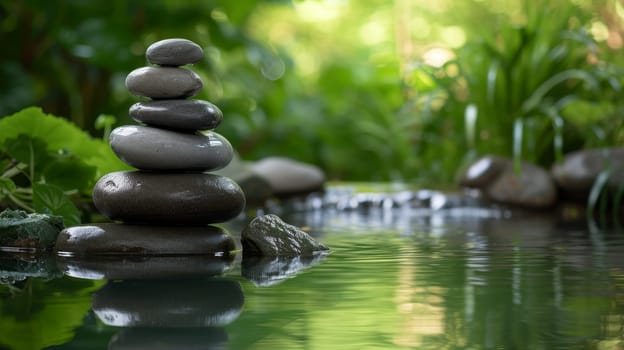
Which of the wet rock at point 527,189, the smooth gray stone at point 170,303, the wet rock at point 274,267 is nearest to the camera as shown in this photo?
the smooth gray stone at point 170,303

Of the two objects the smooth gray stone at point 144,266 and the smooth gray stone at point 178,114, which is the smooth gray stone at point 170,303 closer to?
the smooth gray stone at point 144,266

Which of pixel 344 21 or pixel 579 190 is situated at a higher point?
pixel 344 21

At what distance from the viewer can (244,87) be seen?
27.3 feet

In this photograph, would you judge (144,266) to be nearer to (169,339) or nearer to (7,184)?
(7,184)

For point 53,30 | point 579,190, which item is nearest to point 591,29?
point 579,190

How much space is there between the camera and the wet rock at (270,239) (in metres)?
2.98

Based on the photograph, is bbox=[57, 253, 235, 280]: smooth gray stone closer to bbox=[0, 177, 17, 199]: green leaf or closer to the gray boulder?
bbox=[0, 177, 17, 199]: green leaf

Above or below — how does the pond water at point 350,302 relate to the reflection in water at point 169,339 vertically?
above

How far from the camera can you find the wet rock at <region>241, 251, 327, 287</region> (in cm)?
242

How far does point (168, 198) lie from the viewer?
2895mm

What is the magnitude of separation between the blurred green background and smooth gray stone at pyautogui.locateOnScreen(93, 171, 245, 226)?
3.01ft

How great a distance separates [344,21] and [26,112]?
34.9 ft

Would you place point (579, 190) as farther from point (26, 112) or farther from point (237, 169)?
point (26, 112)

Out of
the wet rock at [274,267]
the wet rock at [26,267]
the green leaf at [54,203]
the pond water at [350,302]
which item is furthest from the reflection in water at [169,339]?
the green leaf at [54,203]
